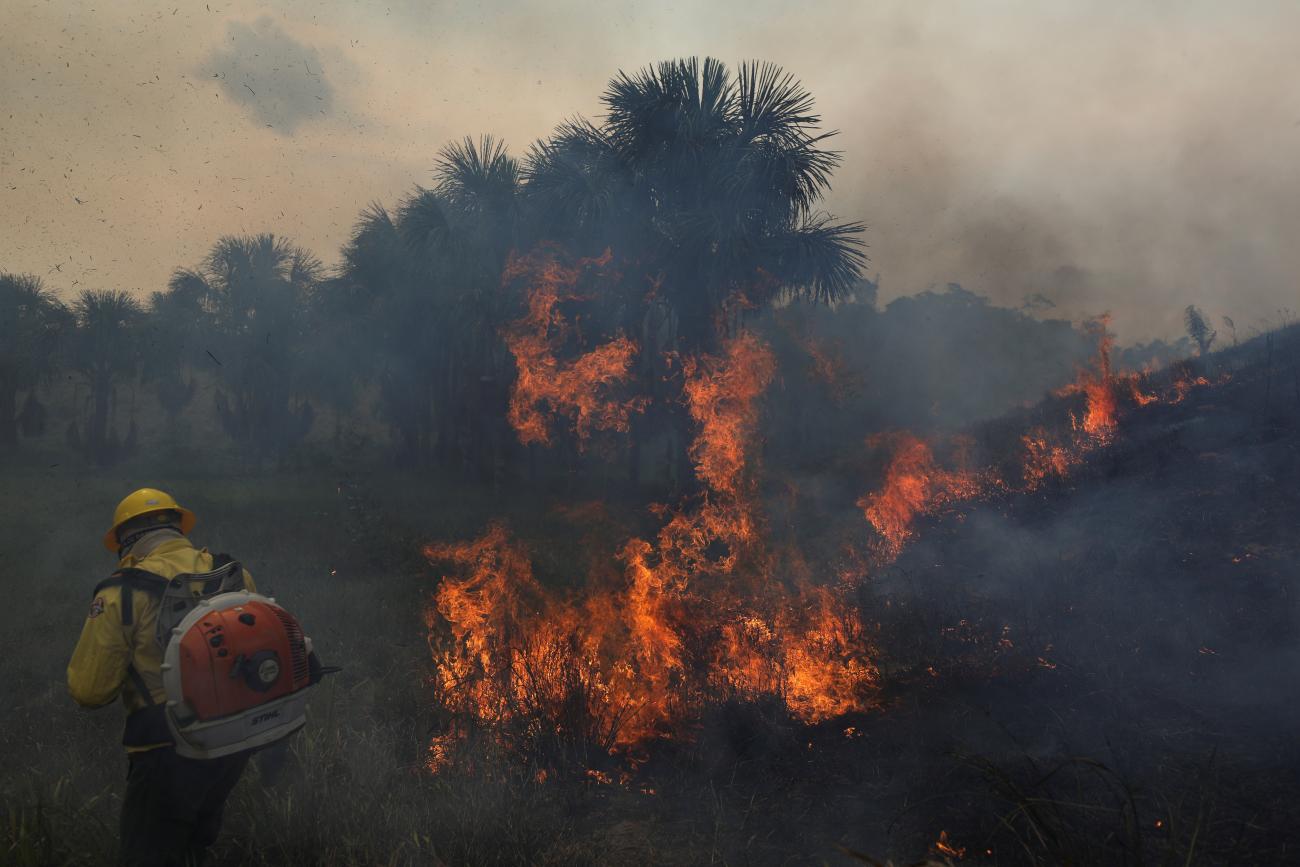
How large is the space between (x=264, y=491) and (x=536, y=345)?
11.0 metres

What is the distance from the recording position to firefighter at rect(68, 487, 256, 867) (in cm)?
298

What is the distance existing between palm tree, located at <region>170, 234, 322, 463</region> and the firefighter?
1298 inches

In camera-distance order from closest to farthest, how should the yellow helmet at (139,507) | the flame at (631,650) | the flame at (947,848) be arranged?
1. the yellow helmet at (139,507)
2. the flame at (947,848)
3. the flame at (631,650)

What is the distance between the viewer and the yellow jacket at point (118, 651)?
2965 mm

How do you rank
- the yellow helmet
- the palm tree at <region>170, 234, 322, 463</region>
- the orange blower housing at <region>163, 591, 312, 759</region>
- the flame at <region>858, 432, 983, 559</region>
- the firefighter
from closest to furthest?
the orange blower housing at <region>163, 591, 312, 759</region> → the firefighter → the yellow helmet → the flame at <region>858, 432, 983, 559</region> → the palm tree at <region>170, 234, 322, 463</region>

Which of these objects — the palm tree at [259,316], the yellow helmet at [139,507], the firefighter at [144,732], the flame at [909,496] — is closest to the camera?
the firefighter at [144,732]

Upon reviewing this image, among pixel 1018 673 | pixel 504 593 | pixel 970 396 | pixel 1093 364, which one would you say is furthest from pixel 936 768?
pixel 970 396

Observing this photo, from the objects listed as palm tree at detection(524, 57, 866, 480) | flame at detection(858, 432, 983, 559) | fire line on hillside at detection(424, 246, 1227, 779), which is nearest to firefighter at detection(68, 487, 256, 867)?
fire line on hillside at detection(424, 246, 1227, 779)

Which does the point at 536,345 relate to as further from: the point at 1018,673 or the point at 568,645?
the point at 1018,673

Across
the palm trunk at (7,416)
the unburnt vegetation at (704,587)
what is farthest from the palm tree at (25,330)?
the unburnt vegetation at (704,587)

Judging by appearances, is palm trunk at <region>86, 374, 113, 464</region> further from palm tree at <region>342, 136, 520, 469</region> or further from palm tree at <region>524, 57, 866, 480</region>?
palm tree at <region>524, 57, 866, 480</region>

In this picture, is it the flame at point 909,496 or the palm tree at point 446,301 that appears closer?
the flame at point 909,496

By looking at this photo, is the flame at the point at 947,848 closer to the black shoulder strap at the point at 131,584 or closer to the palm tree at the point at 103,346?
the black shoulder strap at the point at 131,584

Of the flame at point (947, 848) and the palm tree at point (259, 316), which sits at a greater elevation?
the palm tree at point (259, 316)
